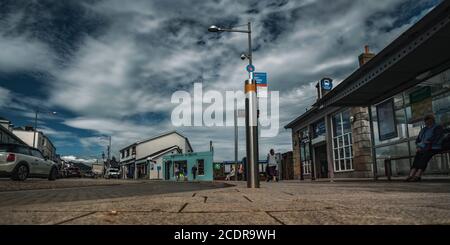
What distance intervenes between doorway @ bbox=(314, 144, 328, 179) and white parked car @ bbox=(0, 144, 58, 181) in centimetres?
1653

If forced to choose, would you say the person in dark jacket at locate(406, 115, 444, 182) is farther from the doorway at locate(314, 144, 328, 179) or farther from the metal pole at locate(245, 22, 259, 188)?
the doorway at locate(314, 144, 328, 179)

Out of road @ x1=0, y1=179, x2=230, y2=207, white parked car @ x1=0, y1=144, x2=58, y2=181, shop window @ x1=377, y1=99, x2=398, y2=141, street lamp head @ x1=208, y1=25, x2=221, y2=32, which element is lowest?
road @ x1=0, y1=179, x2=230, y2=207

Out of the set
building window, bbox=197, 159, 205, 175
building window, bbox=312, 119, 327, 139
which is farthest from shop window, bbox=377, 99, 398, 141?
building window, bbox=197, 159, 205, 175

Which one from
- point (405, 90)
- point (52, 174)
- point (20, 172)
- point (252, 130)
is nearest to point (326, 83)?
point (405, 90)

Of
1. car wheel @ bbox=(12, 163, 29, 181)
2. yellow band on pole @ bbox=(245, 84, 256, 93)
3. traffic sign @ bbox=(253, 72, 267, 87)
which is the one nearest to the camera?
yellow band on pole @ bbox=(245, 84, 256, 93)

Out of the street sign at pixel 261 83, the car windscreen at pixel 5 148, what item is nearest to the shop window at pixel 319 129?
the street sign at pixel 261 83

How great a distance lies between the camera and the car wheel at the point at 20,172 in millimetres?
11709

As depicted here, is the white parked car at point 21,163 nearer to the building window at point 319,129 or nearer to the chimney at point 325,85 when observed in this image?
the building window at point 319,129

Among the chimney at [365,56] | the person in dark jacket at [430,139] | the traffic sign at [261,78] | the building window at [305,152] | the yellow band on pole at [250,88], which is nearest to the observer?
the yellow band on pole at [250,88]

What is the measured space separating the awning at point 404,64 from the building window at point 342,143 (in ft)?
22.7

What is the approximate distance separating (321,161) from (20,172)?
1798 cm

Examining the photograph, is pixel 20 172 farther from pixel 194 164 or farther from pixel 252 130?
pixel 194 164

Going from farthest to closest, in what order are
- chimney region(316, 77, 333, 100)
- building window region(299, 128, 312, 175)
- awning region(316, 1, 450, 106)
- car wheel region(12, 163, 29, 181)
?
building window region(299, 128, 312, 175) < chimney region(316, 77, 333, 100) < car wheel region(12, 163, 29, 181) < awning region(316, 1, 450, 106)

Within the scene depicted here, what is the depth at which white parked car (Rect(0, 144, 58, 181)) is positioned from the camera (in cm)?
1143
